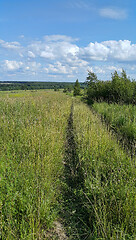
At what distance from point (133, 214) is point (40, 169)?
174 cm

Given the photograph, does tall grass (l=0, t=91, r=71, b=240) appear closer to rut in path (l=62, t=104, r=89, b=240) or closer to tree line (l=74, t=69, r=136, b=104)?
rut in path (l=62, t=104, r=89, b=240)

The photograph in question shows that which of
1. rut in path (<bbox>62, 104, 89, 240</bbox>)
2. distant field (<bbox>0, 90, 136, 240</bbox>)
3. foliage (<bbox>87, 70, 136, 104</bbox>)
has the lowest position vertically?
rut in path (<bbox>62, 104, 89, 240</bbox>)

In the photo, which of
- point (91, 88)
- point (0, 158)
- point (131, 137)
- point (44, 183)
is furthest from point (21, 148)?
point (91, 88)

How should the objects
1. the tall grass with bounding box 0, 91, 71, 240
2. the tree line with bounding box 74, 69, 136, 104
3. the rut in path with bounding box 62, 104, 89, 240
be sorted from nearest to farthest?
1. the tall grass with bounding box 0, 91, 71, 240
2. the rut in path with bounding box 62, 104, 89, 240
3. the tree line with bounding box 74, 69, 136, 104

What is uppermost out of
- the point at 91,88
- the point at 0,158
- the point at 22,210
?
the point at 91,88

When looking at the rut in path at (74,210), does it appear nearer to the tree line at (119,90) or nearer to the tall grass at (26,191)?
the tall grass at (26,191)

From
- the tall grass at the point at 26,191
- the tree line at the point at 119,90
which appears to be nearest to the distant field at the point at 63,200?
the tall grass at the point at 26,191

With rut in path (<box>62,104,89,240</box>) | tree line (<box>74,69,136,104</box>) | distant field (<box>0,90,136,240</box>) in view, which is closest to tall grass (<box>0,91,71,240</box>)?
distant field (<box>0,90,136,240</box>)

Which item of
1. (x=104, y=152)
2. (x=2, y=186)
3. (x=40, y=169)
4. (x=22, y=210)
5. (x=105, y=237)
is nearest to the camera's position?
(x=105, y=237)

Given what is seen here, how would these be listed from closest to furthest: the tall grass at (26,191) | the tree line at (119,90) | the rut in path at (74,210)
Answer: the tall grass at (26,191)
the rut in path at (74,210)
the tree line at (119,90)

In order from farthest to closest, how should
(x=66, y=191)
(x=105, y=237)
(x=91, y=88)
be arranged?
(x=91, y=88), (x=66, y=191), (x=105, y=237)

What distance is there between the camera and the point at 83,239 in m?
2.44

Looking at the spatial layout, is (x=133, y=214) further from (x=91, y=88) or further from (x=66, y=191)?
(x=91, y=88)

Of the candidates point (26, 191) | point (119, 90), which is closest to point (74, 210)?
point (26, 191)
